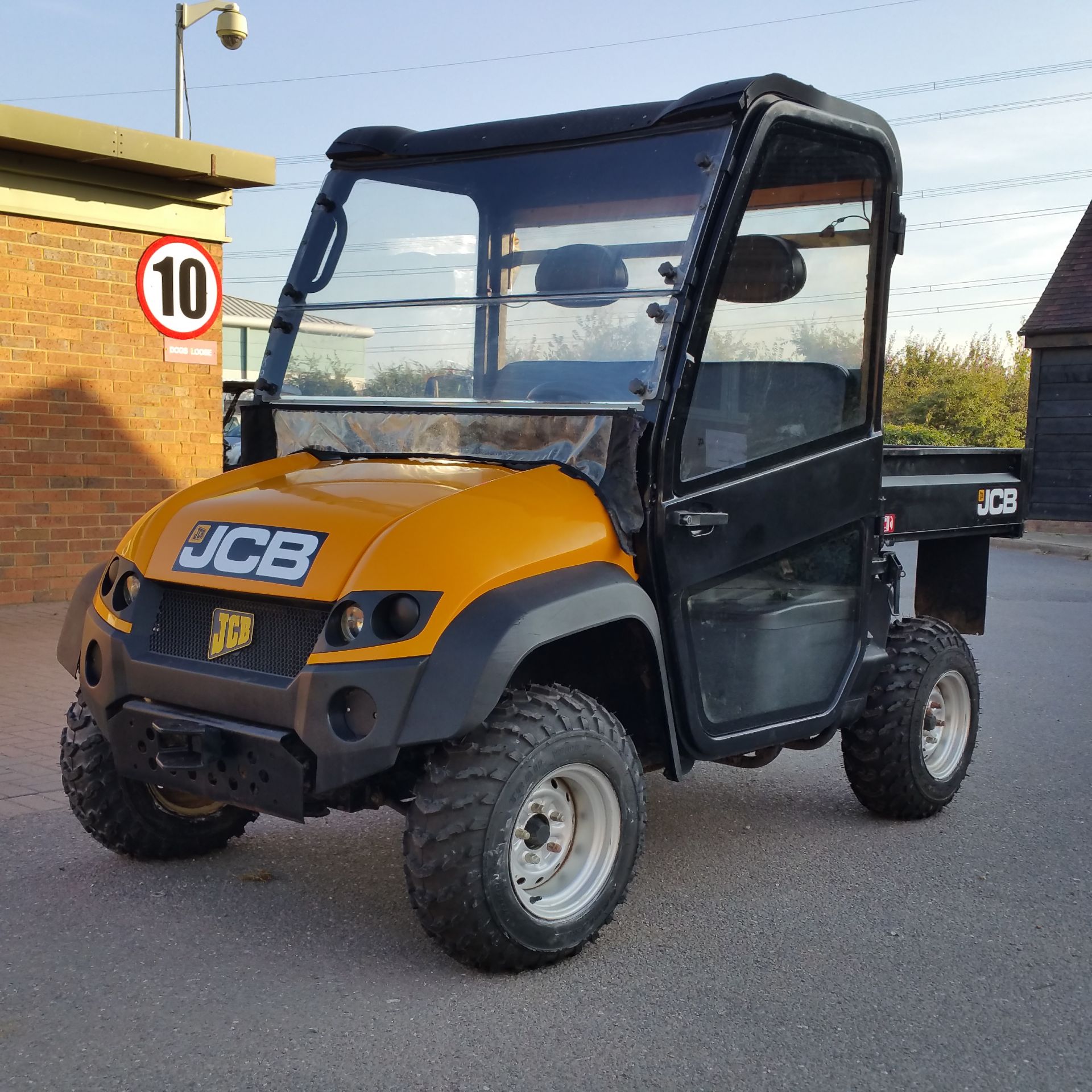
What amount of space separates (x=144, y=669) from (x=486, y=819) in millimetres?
1081

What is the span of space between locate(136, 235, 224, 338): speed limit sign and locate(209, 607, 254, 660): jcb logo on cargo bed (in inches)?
284

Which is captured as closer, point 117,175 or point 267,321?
point 117,175

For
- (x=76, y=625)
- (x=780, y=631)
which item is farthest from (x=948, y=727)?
(x=76, y=625)

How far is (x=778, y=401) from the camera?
436 centimetres

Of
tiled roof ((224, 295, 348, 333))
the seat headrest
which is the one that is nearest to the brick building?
the seat headrest

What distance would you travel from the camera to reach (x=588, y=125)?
428cm

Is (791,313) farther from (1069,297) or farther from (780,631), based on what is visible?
(1069,297)

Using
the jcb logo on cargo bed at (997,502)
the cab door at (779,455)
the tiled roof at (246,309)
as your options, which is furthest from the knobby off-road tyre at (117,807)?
the tiled roof at (246,309)

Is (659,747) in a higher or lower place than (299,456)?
lower

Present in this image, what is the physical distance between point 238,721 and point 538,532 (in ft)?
3.14

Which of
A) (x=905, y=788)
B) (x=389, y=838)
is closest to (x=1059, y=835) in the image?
(x=905, y=788)

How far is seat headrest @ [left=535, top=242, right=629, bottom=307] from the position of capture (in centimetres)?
418

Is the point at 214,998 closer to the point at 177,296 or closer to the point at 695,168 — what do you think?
the point at 695,168

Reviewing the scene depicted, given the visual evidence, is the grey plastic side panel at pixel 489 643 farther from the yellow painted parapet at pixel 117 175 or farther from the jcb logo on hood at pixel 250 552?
the yellow painted parapet at pixel 117 175
